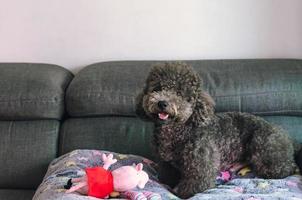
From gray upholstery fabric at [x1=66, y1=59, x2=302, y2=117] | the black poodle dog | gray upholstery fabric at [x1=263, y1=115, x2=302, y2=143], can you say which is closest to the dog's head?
the black poodle dog

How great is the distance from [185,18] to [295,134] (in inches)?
30.9

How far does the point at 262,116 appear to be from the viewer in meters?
2.11

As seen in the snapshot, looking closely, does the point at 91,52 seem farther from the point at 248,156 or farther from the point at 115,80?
the point at 248,156

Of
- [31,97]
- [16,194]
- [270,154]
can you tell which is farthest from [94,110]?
[270,154]

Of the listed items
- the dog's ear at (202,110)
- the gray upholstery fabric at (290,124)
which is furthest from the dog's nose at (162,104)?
the gray upholstery fabric at (290,124)

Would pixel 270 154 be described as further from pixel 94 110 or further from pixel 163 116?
pixel 94 110

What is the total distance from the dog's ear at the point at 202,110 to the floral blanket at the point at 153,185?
0.85 feet

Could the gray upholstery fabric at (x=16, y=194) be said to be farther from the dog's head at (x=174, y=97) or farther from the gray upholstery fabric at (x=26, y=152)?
the dog's head at (x=174, y=97)

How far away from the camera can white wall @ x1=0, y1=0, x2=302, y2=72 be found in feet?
7.81

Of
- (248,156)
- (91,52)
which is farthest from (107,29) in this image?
(248,156)

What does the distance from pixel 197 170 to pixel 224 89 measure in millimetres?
497

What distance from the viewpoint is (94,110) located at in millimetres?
2129

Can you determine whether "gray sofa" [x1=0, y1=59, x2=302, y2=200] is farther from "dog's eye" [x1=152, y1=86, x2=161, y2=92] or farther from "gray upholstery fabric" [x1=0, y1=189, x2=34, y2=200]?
"dog's eye" [x1=152, y1=86, x2=161, y2=92]

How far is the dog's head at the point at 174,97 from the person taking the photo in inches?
64.8
